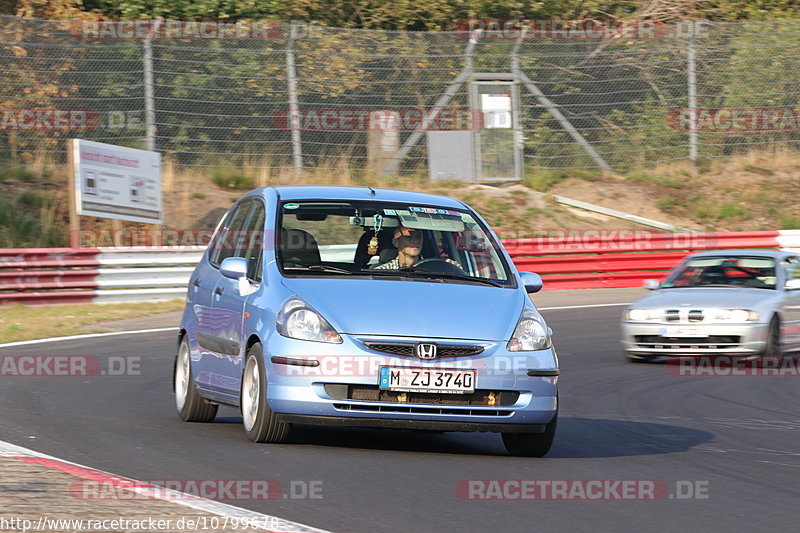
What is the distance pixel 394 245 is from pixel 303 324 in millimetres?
1216

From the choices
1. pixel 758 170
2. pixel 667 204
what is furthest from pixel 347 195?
pixel 758 170

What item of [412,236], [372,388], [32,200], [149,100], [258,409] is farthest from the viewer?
[149,100]

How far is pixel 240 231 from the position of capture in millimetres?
9352

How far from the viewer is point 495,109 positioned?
28.0 m

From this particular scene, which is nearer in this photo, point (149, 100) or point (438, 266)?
point (438, 266)

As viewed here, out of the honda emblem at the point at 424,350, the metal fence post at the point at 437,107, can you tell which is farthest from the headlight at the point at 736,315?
the metal fence post at the point at 437,107

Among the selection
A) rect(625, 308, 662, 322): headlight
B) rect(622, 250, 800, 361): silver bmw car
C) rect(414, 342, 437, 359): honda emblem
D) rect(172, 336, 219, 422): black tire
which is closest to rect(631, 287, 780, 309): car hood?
rect(622, 250, 800, 361): silver bmw car

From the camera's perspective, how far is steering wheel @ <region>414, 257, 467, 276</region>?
338 inches

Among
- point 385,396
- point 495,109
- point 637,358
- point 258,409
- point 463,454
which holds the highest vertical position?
point 495,109

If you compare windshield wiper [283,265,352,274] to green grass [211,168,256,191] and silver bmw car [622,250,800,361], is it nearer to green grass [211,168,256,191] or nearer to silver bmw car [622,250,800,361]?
silver bmw car [622,250,800,361]

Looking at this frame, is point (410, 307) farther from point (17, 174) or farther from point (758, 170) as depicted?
point (758, 170)

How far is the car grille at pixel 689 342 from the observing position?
14.5 meters

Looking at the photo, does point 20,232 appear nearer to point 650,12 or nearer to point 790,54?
point 790,54

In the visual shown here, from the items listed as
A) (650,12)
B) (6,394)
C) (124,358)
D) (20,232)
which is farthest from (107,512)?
(650,12)
